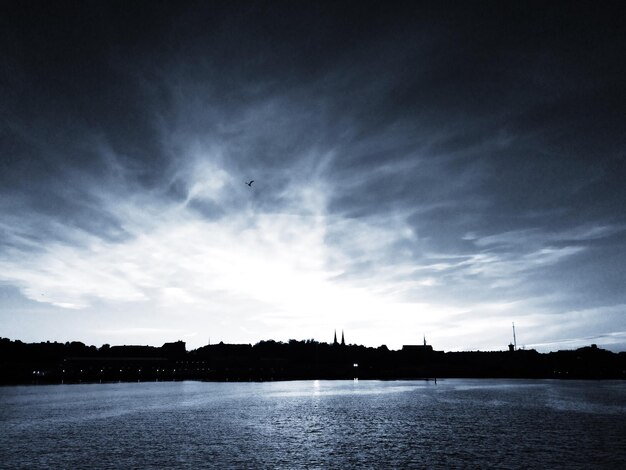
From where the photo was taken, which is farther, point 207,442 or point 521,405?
point 521,405

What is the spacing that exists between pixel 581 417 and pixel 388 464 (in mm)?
51941

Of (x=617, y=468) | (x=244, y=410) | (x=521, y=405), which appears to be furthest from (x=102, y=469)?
(x=521, y=405)

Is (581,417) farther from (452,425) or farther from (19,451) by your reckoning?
→ (19,451)

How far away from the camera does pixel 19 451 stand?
47938 millimetres

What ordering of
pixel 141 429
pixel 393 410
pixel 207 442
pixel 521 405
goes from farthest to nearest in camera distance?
pixel 521 405 < pixel 393 410 < pixel 141 429 < pixel 207 442

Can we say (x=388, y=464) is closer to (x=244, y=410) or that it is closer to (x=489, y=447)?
(x=489, y=447)

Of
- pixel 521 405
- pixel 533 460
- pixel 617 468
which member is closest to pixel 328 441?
pixel 533 460

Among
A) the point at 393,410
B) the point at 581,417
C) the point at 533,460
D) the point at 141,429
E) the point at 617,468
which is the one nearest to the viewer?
the point at 617,468

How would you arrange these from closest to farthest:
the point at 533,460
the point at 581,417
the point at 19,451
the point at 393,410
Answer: the point at 533,460 < the point at 19,451 < the point at 581,417 < the point at 393,410

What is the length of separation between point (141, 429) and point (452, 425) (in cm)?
Answer: 4587

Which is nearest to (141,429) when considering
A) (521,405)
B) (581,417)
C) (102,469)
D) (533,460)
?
(102,469)

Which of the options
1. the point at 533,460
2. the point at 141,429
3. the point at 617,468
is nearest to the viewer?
A: the point at 617,468

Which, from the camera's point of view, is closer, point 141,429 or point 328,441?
point 328,441

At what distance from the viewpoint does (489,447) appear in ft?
162
